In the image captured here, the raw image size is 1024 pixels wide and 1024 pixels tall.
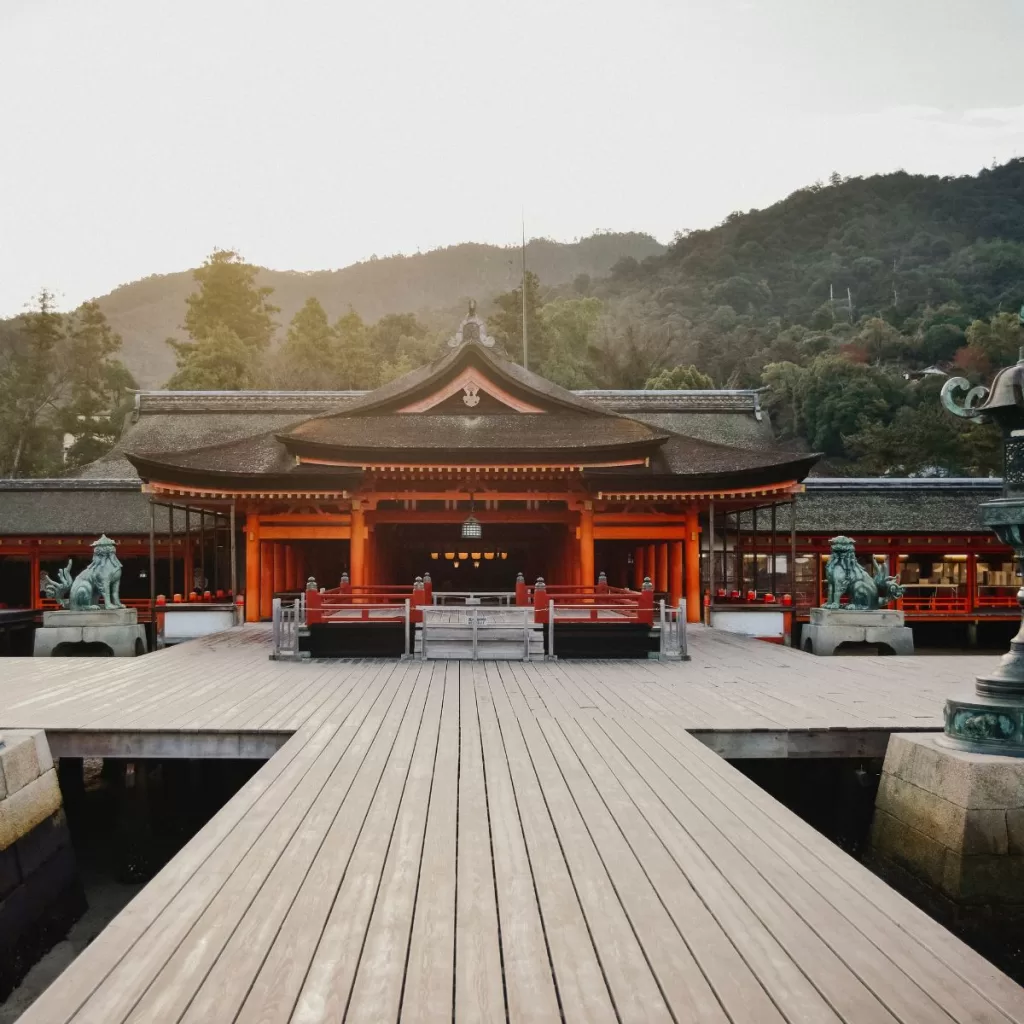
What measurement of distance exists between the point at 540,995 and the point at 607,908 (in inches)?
39.7

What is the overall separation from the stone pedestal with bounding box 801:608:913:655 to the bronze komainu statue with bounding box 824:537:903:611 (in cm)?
20

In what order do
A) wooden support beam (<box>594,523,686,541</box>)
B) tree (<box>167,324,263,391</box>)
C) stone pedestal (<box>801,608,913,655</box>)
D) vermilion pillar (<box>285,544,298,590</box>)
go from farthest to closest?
tree (<box>167,324,263,391</box>) < vermilion pillar (<box>285,544,298,590</box>) < wooden support beam (<box>594,523,686,541</box>) < stone pedestal (<box>801,608,913,655</box>)

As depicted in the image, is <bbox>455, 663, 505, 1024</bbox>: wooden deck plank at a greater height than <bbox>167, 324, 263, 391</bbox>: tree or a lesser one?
lesser

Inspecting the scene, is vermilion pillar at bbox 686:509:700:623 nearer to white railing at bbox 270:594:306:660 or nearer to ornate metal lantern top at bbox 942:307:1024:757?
white railing at bbox 270:594:306:660

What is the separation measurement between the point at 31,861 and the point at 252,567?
42.5 ft

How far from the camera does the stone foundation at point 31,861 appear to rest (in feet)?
23.9

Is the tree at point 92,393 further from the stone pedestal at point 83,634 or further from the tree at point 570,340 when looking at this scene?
the stone pedestal at point 83,634

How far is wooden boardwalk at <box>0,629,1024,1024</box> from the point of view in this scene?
153 inches

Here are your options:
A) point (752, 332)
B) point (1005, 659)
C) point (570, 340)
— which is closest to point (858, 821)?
point (1005, 659)

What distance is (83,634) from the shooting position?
18.3 m

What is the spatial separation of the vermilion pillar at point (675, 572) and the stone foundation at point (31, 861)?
15428 millimetres

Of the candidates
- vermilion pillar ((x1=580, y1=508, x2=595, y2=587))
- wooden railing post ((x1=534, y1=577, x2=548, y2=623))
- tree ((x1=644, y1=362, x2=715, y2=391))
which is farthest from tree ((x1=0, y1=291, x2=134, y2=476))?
wooden railing post ((x1=534, y1=577, x2=548, y2=623))

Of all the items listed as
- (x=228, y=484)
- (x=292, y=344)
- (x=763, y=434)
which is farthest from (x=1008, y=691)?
(x=292, y=344)

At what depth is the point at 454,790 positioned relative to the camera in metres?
7.15
